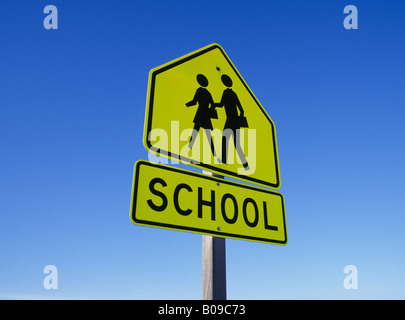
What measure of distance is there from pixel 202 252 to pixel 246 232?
0.31m

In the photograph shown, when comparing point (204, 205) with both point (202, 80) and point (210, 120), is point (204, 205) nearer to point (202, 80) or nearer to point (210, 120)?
point (210, 120)

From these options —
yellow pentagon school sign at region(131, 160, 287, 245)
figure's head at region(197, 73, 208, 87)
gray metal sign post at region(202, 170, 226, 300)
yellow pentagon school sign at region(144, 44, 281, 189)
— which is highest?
figure's head at region(197, 73, 208, 87)

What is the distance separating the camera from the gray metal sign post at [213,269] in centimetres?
185

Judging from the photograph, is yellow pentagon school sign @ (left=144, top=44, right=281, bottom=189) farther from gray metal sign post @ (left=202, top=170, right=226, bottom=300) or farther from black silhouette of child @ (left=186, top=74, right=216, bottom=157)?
gray metal sign post @ (left=202, top=170, right=226, bottom=300)

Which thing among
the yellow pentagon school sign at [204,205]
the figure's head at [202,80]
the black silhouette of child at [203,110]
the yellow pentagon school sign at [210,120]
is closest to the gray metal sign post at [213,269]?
the yellow pentagon school sign at [204,205]

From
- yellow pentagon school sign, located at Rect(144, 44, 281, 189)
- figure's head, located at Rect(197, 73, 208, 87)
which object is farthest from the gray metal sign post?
figure's head, located at Rect(197, 73, 208, 87)

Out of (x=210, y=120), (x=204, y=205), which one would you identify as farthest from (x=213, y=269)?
(x=210, y=120)

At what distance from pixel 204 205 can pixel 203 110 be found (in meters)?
0.66

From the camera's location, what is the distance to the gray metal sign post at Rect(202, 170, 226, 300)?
6.07 ft

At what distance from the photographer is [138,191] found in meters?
1.60
